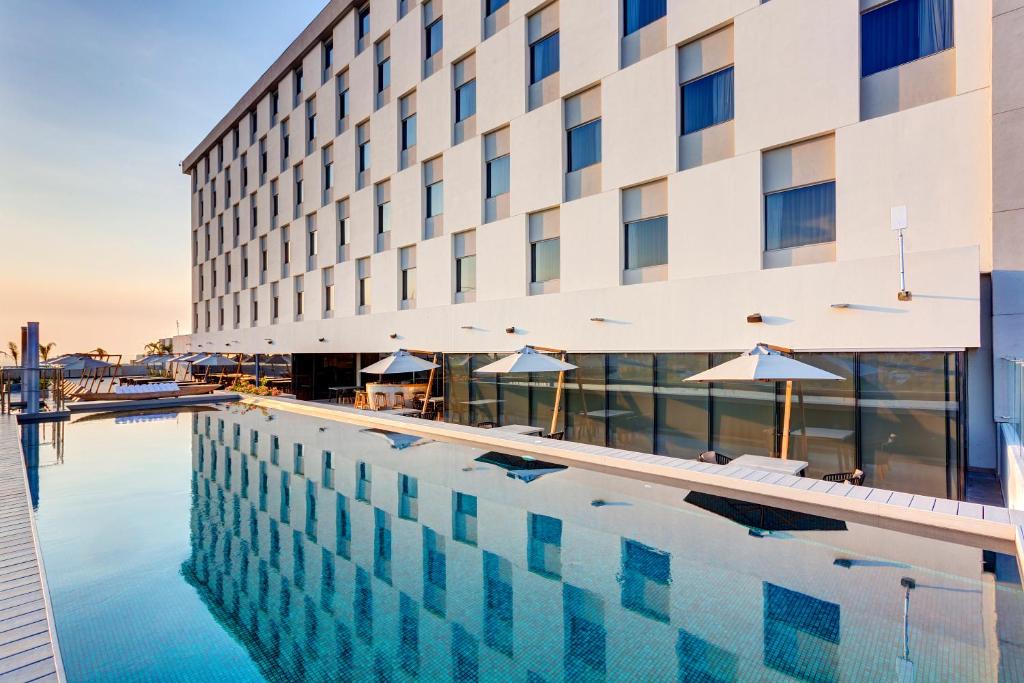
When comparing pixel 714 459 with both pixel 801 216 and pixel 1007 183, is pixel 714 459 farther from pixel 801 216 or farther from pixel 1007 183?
pixel 1007 183

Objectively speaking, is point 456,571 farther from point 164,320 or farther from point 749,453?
point 164,320

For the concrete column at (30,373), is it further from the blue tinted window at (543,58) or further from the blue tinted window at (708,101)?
the blue tinted window at (708,101)

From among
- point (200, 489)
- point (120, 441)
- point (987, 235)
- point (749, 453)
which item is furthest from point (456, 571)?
point (120, 441)

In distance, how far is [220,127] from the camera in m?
33.9

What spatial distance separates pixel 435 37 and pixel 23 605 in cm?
1878

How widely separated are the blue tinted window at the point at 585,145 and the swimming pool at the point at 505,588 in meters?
8.08

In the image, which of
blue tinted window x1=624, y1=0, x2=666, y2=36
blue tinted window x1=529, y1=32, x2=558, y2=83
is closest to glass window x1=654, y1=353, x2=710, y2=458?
blue tinted window x1=624, y1=0, x2=666, y2=36

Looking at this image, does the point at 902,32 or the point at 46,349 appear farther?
the point at 46,349

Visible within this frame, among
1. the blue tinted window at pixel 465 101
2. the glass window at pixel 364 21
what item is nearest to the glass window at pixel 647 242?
the blue tinted window at pixel 465 101

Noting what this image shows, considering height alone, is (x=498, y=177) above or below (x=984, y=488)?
above

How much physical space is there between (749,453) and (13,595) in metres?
10.5

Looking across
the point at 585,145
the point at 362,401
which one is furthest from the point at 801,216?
the point at 362,401

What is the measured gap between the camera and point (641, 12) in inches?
491

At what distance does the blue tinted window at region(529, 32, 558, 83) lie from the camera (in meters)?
14.4
